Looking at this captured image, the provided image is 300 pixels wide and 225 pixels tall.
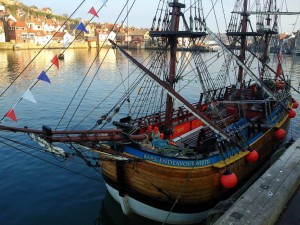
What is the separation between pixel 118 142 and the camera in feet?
37.9

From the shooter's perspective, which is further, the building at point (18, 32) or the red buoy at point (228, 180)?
the building at point (18, 32)

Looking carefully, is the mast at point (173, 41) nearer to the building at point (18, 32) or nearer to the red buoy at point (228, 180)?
the red buoy at point (228, 180)

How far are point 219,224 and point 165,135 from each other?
6.74 metres

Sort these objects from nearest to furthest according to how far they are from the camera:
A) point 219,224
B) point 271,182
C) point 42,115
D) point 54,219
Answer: point 219,224
point 271,182
point 54,219
point 42,115

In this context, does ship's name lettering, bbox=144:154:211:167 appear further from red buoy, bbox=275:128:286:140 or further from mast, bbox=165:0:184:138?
red buoy, bbox=275:128:286:140

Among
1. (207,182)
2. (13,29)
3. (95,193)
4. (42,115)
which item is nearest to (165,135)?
(207,182)

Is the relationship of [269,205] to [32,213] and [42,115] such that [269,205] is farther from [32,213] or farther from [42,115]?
[42,115]

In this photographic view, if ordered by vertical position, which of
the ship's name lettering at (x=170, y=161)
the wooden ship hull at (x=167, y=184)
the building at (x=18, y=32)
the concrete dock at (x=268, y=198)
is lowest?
the wooden ship hull at (x=167, y=184)

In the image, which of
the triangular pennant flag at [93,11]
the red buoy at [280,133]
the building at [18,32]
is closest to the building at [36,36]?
the building at [18,32]

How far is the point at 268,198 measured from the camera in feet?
30.5

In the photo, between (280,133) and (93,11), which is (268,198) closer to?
(93,11)

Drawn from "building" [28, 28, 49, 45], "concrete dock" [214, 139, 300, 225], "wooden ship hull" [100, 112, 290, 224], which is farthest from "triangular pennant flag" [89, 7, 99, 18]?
"building" [28, 28, 49, 45]

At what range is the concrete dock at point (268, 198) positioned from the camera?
8.36 meters

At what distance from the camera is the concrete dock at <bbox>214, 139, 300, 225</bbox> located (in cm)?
836
